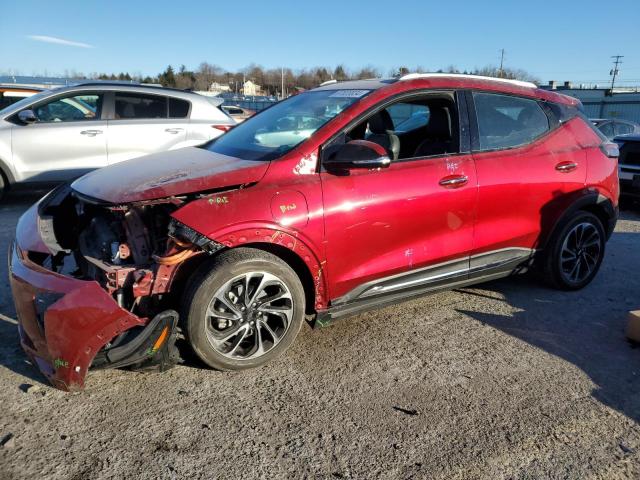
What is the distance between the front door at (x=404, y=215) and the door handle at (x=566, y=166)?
0.96 meters

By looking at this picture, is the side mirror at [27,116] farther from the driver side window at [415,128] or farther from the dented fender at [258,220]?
the dented fender at [258,220]

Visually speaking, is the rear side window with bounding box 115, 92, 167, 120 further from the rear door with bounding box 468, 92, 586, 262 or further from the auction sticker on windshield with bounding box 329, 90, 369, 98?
the rear door with bounding box 468, 92, 586, 262

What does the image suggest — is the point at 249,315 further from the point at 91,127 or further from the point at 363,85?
the point at 91,127

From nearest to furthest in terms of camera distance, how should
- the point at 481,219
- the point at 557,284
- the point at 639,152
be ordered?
the point at 481,219 → the point at 557,284 → the point at 639,152

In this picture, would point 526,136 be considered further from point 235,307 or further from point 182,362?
point 182,362

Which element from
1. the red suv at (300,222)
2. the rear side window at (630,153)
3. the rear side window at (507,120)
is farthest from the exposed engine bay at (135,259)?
the rear side window at (630,153)

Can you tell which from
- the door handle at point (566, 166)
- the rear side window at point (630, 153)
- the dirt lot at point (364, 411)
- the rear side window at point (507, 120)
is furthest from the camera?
the rear side window at point (630, 153)

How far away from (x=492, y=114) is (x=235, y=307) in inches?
99.2

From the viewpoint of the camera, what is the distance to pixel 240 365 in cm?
317

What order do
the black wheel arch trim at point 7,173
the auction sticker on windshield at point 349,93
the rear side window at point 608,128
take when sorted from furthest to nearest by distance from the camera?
the rear side window at point 608,128 → the black wheel arch trim at point 7,173 → the auction sticker on windshield at point 349,93

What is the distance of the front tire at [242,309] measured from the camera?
2.96 m

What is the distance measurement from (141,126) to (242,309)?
17.5ft

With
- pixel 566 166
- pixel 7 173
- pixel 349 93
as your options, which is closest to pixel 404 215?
pixel 349 93

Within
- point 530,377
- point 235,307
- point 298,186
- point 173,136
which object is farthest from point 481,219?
point 173,136
